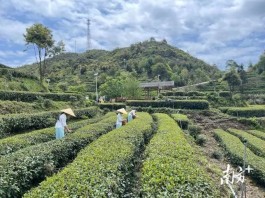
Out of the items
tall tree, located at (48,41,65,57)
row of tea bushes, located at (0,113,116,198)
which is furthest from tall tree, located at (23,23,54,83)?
row of tea bushes, located at (0,113,116,198)

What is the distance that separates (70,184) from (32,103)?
73.6ft

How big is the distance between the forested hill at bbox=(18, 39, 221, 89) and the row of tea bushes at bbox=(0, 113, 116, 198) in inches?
2402

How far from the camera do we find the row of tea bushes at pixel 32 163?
7.26 metres

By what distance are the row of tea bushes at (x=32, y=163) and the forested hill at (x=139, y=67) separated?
61.0m

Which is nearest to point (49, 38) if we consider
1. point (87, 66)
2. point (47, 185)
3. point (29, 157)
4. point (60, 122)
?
point (60, 122)

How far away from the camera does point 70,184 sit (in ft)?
19.9

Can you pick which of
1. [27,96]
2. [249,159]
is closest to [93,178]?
[249,159]

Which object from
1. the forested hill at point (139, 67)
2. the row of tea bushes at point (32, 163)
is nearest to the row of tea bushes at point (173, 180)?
the row of tea bushes at point (32, 163)

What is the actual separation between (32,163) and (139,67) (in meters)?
91.2

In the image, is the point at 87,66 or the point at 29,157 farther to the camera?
the point at 87,66

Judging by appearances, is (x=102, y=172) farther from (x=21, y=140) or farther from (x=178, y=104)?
(x=178, y=104)

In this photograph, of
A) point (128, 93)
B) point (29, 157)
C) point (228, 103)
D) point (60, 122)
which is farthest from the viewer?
point (128, 93)

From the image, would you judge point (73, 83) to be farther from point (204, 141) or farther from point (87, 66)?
point (204, 141)

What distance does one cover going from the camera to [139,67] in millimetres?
99062
